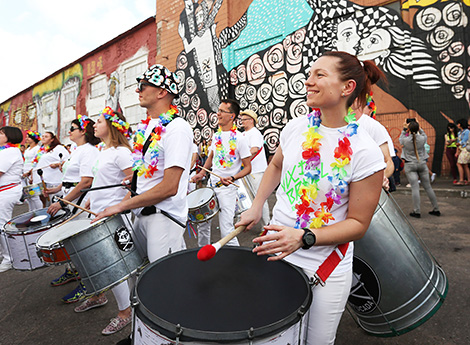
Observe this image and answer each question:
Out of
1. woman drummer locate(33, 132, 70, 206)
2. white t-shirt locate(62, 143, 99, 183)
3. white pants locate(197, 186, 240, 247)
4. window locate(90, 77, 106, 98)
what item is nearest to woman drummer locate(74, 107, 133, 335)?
white t-shirt locate(62, 143, 99, 183)

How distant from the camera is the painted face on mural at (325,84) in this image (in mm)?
1422

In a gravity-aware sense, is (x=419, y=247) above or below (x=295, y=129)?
below

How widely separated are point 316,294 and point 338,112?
91 centimetres

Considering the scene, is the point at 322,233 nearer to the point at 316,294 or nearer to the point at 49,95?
the point at 316,294

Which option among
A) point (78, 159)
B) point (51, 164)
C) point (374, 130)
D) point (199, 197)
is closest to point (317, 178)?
point (374, 130)

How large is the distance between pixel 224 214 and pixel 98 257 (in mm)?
2225

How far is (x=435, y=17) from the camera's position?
8500 millimetres

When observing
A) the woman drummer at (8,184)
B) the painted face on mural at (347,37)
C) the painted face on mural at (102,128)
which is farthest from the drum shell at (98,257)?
the painted face on mural at (347,37)

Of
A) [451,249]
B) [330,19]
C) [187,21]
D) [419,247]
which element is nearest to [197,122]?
[187,21]

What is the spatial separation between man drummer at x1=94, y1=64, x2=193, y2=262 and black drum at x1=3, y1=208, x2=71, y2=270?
138cm

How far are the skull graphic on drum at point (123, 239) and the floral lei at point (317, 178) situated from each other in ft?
4.49

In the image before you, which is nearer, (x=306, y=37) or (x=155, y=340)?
(x=155, y=340)

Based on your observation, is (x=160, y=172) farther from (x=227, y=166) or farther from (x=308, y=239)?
(x=227, y=166)

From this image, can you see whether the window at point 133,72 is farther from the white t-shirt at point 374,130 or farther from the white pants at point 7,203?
the white t-shirt at point 374,130
